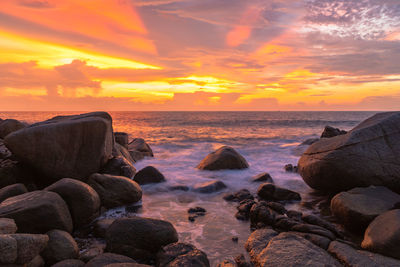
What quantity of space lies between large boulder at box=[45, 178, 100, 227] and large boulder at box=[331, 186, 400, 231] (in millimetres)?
5551

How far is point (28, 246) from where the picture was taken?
3.70m

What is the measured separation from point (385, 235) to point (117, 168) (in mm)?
7245

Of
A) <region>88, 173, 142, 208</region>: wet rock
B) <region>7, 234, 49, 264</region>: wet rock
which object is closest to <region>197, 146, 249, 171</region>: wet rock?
<region>88, 173, 142, 208</region>: wet rock

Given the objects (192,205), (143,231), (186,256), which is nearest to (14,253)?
(143,231)

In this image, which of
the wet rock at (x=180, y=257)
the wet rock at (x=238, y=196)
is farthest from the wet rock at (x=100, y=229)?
the wet rock at (x=238, y=196)

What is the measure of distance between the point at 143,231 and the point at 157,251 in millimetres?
423

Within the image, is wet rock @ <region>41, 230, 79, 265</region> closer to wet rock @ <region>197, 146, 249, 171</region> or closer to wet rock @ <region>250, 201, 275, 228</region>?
wet rock @ <region>250, 201, 275, 228</region>

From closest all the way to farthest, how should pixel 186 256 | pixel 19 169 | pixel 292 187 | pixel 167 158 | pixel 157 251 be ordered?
1. pixel 186 256
2. pixel 157 251
3. pixel 19 169
4. pixel 292 187
5. pixel 167 158

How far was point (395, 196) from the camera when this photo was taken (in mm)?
6160

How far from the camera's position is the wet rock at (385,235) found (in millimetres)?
4336

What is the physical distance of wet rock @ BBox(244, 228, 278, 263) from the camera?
459cm

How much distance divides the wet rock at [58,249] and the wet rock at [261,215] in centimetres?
362

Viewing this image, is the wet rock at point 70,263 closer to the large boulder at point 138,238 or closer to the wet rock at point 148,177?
the large boulder at point 138,238

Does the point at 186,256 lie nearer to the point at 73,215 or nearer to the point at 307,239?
the point at 307,239
